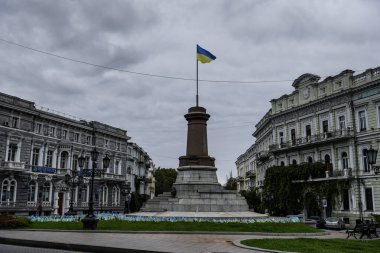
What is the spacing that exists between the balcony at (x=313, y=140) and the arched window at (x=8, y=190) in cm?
3175

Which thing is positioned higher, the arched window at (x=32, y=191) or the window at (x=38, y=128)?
the window at (x=38, y=128)

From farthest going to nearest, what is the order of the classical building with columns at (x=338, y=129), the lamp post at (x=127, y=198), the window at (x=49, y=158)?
the lamp post at (x=127, y=198)
the window at (x=49, y=158)
the classical building with columns at (x=338, y=129)

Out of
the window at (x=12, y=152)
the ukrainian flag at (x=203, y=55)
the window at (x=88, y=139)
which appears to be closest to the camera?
the ukrainian flag at (x=203, y=55)

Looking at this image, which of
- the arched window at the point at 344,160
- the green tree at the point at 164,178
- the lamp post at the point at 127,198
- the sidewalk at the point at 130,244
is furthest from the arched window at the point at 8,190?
the green tree at the point at 164,178

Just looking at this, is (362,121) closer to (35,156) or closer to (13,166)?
(35,156)

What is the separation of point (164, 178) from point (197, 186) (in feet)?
236

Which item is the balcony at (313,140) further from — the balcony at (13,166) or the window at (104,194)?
the balcony at (13,166)

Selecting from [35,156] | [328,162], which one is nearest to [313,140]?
[328,162]

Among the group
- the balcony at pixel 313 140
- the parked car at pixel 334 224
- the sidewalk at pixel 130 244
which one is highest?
the balcony at pixel 313 140

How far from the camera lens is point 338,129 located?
4322cm

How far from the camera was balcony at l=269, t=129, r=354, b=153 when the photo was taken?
41844 mm

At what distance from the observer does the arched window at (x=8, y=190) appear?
39.9 meters


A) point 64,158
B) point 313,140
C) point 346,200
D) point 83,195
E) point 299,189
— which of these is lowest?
point 346,200

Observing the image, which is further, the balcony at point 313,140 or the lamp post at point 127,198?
the lamp post at point 127,198
